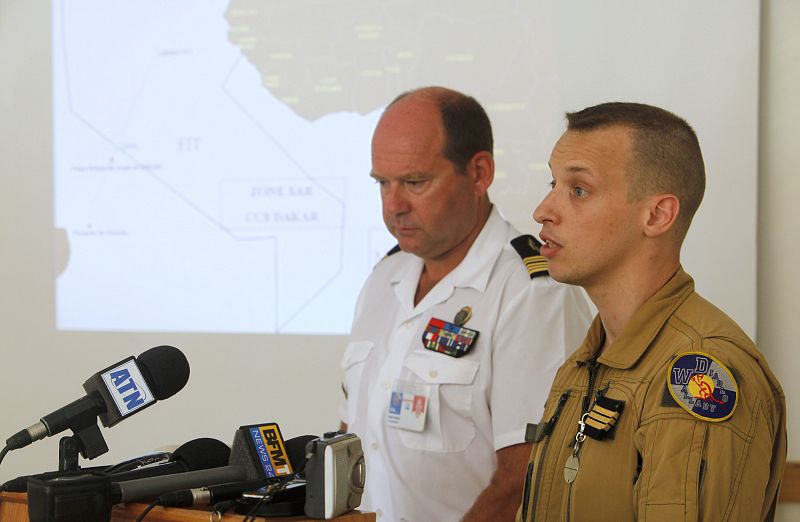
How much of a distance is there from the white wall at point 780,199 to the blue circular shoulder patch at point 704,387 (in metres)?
1.73

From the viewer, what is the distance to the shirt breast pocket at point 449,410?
2.12 meters

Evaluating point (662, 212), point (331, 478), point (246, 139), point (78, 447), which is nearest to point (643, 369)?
point (662, 212)

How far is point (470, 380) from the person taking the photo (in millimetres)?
2117

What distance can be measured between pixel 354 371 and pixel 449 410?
35cm

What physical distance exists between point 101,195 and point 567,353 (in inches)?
86.8

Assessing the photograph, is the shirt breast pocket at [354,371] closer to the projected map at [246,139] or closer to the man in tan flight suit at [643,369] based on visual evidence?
the man in tan flight suit at [643,369]

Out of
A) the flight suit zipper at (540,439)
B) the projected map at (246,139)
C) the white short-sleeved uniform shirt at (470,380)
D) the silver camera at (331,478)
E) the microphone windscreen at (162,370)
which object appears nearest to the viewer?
the silver camera at (331,478)

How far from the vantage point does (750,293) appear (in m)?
2.90

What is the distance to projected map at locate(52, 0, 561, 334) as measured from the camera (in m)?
3.19

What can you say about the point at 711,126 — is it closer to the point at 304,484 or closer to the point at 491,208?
the point at 491,208

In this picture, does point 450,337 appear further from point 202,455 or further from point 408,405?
point 202,455

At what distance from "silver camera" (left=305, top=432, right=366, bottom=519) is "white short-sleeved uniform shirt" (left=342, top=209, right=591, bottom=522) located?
787mm

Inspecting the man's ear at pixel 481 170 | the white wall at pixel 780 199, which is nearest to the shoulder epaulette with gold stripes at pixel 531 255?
the man's ear at pixel 481 170

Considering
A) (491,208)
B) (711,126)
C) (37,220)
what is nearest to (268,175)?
(37,220)
